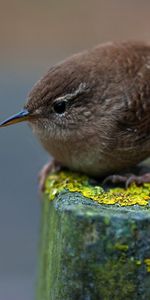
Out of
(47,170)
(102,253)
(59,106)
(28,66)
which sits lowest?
(28,66)

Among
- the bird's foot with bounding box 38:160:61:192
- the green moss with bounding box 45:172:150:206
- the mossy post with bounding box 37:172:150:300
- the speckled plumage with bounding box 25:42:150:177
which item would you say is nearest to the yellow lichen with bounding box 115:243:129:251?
the mossy post with bounding box 37:172:150:300

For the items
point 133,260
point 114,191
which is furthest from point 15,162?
point 133,260

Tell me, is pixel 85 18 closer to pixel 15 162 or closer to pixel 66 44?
pixel 66 44

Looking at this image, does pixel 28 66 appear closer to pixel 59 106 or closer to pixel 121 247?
pixel 59 106

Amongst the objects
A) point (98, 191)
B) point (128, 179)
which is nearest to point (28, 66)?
point (128, 179)

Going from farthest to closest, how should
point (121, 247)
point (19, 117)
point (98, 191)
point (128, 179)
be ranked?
point (19, 117) < point (128, 179) < point (98, 191) < point (121, 247)

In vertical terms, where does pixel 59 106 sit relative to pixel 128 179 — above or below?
above
